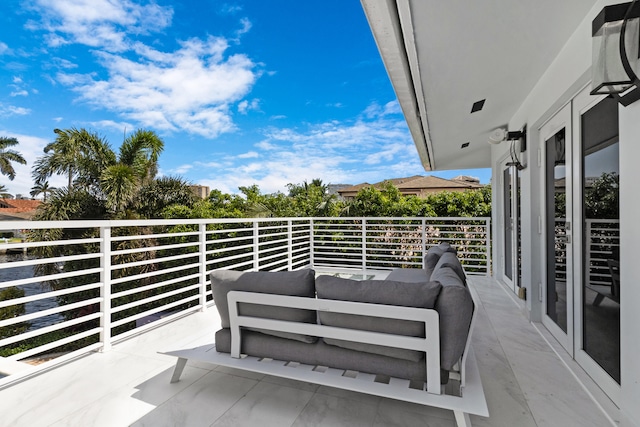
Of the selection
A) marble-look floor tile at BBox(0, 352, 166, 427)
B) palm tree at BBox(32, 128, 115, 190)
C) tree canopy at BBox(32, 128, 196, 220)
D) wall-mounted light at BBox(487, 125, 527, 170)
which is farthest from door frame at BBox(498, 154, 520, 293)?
palm tree at BBox(32, 128, 115, 190)

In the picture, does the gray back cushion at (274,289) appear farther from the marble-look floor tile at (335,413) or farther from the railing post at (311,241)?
the railing post at (311,241)

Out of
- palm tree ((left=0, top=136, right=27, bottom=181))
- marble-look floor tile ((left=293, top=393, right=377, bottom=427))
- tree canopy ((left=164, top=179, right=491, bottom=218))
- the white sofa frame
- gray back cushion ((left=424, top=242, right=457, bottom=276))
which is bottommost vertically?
marble-look floor tile ((left=293, top=393, right=377, bottom=427))

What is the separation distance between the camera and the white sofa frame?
4.98 ft

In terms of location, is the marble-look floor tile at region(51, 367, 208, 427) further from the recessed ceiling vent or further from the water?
the water

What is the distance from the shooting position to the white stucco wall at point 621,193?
156 cm

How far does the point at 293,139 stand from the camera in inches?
856

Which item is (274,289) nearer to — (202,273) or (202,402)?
(202,402)

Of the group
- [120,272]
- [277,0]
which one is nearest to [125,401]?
[120,272]

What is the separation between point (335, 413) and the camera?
1.77 metres

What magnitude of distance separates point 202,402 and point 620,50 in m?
2.77

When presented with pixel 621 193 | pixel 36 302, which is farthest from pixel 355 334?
pixel 36 302

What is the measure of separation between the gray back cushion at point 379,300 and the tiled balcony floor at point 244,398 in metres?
0.37

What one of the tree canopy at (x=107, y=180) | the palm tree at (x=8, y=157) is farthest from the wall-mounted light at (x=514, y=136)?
the palm tree at (x=8, y=157)

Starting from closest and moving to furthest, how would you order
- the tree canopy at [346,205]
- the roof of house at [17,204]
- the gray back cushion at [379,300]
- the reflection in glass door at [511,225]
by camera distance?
the gray back cushion at [379,300], the reflection in glass door at [511,225], the tree canopy at [346,205], the roof of house at [17,204]
